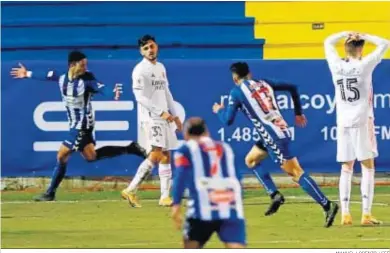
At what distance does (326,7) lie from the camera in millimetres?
22641

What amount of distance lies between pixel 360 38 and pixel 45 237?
3.95 m

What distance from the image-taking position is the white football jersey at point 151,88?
17.8 metres

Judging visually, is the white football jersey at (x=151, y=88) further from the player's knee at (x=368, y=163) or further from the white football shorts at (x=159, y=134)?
the player's knee at (x=368, y=163)

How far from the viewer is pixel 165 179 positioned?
17984mm

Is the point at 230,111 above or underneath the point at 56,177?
above

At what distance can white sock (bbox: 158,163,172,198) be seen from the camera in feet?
59.0

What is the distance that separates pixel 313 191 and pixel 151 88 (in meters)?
3.22

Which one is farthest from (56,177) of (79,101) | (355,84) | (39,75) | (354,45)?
(354,45)

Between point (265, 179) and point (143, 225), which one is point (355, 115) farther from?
point (143, 225)

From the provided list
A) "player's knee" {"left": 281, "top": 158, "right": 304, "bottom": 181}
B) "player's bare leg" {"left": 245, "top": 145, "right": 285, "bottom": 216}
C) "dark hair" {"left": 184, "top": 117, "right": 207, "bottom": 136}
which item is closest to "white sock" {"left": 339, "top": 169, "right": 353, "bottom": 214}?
"player's knee" {"left": 281, "top": 158, "right": 304, "bottom": 181}

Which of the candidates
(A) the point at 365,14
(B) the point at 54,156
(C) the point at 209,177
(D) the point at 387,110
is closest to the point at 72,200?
(B) the point at 54,156

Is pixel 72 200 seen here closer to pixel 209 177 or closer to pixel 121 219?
pixel 121 219

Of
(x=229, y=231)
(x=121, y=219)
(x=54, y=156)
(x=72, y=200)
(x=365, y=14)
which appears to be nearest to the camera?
(x=229, y=231)

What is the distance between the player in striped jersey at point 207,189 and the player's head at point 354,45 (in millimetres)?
4497
